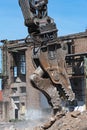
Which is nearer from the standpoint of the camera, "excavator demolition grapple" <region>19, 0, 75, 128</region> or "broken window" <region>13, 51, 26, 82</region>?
"excavator demolition grapple" <region>19, 0, 75, 128</region>

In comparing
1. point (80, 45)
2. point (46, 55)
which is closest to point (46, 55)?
point (46, 55)

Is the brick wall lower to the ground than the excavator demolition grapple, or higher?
higher

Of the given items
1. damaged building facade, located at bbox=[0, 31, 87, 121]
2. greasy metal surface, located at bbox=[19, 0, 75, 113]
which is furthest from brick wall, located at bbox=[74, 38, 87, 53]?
greasy metal surface, located at bbox=[19, 0, 75, 113]

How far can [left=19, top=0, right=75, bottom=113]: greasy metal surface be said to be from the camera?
34.9ft

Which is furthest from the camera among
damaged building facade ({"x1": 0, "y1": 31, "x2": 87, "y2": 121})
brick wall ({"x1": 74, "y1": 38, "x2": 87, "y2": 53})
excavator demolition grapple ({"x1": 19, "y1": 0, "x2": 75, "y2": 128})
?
damaged building facade ({"x1": 0, "y1": 31, "x2": 87, "y2": 121})

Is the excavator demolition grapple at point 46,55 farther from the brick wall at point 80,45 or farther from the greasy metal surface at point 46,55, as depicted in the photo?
the brick wall at point 80,45

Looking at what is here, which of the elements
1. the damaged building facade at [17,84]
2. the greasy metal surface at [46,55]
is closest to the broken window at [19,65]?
the damaged building facade at [17,84]

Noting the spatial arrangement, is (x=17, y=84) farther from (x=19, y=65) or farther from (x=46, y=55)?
(x=46, y=55)

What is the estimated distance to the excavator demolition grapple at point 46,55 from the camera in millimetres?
10625

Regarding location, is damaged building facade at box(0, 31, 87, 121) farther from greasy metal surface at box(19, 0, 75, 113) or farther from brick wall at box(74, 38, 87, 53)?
greasy metal surface at box(19, 0, 75, 113)

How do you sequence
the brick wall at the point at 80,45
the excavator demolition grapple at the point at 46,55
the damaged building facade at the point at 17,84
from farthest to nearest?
the damaged building facade at the point at 17,84 < the brick wall at the point at 80,45 < the excavator demolition grapple at the point at 46,55

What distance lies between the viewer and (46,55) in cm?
1076

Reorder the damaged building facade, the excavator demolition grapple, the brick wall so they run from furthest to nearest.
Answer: the damaged building facade → the brick wall → the excavator demolition grapple

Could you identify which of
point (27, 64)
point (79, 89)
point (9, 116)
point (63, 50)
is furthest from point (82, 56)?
point (63, 50)
